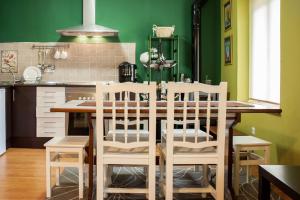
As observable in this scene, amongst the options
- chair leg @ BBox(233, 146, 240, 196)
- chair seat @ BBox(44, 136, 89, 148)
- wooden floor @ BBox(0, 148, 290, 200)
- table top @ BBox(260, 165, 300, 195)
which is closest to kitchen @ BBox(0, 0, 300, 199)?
wooden floor @ BBox(0, 148, 290, 200)

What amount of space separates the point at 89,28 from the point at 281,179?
14.2 ft

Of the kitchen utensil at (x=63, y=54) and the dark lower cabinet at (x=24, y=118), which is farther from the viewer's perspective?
the kitchen utensil at (x=63, y=54)

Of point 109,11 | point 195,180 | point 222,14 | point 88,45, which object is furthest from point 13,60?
point 195,180

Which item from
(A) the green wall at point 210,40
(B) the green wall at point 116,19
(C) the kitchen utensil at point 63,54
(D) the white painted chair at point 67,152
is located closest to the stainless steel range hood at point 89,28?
(B) the green wall at point 116,19

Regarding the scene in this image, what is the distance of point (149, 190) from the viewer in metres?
2.78

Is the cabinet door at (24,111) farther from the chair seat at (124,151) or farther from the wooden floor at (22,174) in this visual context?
the chair seat at (124,151)

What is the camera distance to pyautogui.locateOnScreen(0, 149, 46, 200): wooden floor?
322 cm

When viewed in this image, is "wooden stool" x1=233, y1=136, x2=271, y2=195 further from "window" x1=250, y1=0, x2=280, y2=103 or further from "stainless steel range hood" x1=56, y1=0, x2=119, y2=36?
"stainless steel range hood" x1=56, y1=0, x2=119, y2=36

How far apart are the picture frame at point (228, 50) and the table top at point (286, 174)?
349 cm

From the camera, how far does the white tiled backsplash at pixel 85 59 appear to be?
601 cm

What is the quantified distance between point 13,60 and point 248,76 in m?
3.73

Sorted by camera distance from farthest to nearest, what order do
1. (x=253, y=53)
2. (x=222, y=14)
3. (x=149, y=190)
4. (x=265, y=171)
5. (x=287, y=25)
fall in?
(x=222, y=14)
(x=253, y=53)
(x=287, y=25)
(x=149, y=190)
(x=265, y=171)

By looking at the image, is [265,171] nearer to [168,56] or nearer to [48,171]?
[48,171]

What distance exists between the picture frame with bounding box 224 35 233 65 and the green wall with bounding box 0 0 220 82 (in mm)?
513
